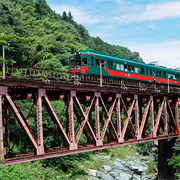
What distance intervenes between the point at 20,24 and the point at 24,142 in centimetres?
4365

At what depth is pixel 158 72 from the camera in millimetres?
37656

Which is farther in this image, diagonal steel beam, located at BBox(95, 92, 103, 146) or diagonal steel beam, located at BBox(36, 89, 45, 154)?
diagonal steel beam, located at BBox(95, 92, 103, 146)

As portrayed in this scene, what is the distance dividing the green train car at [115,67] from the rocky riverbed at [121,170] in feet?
38.3

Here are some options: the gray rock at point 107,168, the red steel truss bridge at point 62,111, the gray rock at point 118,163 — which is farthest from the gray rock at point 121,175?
the red steel truss bridge at point 62,111

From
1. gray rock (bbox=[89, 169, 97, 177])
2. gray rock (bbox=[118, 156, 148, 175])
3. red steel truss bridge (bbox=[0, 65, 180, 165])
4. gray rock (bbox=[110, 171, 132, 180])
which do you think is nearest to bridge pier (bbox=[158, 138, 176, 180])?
red steel truss bridge (bbox=[0, 65, 180, 165])

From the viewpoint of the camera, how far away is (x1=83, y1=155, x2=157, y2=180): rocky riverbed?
30022 mm

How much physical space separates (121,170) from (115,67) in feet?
46.5

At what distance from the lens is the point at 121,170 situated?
34000 millimetres

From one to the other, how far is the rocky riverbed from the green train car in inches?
460

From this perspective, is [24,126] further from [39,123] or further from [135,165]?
[135,165]

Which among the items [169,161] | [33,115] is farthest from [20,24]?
[169,161]

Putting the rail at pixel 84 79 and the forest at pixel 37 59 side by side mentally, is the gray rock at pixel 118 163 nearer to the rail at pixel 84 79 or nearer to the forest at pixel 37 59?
the forest at pixel 37 59

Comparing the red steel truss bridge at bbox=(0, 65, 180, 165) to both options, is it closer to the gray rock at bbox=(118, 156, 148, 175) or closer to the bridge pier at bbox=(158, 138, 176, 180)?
the bridge pier at bbox=(158, 138, 176, 180)

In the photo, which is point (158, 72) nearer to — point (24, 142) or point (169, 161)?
point (169, 161)
